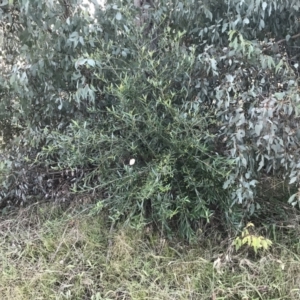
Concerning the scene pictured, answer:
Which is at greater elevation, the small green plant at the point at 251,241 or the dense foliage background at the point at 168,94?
the dense foliage background at the point at 168,94

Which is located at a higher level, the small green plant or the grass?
the small green plant

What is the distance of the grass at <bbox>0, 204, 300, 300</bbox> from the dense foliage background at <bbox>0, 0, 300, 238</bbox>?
17 centimetres

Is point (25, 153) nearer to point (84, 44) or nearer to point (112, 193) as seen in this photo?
point (112, 193)

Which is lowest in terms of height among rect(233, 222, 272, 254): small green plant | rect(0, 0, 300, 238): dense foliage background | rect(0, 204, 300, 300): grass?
rect(0, 204, 300, 300): grass

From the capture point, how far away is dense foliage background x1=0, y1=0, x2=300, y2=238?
7.06 feet

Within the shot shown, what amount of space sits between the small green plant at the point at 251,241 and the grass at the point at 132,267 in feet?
0.23

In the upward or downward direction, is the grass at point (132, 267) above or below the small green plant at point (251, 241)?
below

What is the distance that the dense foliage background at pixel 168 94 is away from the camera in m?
2.15

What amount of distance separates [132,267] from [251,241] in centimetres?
70

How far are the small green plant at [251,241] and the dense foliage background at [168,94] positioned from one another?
11 centimetres

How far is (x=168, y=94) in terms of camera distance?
2.29 m

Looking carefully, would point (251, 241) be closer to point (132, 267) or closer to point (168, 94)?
point (132, 267)

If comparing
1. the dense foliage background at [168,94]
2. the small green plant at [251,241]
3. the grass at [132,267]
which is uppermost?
the dense foliage background at [168,94]

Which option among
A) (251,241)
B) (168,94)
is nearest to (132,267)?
(251,241)
